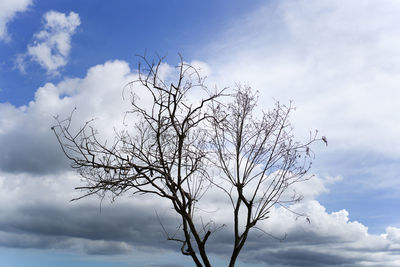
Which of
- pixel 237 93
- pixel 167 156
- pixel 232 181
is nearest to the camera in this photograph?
pixel 167 156

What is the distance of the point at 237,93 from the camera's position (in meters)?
9.12

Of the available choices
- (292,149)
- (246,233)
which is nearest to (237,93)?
(292,149)

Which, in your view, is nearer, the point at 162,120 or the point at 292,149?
the point at 162,120

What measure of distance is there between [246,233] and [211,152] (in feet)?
6.63

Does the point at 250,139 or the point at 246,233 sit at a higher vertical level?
the point at 250,139

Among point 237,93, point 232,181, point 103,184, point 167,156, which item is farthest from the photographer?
point 237,93

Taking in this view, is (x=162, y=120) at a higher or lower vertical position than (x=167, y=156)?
higher

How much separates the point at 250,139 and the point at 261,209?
1.70 m

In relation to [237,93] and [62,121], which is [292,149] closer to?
[237,93]

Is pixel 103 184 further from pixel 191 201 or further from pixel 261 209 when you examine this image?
pixel 261 209

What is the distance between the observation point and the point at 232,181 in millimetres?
8477

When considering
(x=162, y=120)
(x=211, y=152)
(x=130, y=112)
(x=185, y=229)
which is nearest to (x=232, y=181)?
(x=211, y=152)

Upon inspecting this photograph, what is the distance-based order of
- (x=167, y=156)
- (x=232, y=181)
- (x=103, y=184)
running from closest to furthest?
(x=103, y=184) < (x=167, y=156) < (x=232, y=181)

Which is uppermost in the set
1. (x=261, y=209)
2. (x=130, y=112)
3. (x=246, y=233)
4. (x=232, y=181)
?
(x=130, y=112)
